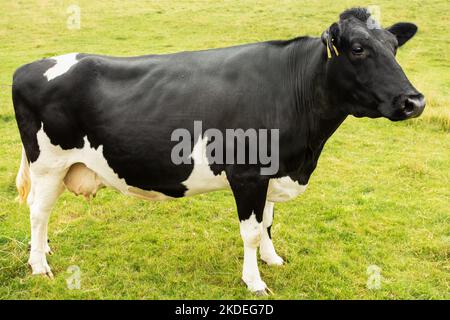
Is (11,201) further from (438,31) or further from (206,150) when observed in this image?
(438,31)

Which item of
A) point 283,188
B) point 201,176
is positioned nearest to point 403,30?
point 283,188

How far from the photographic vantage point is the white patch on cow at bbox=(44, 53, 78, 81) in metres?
4.65

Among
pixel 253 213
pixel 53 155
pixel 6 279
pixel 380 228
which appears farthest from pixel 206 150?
pixel 380 228

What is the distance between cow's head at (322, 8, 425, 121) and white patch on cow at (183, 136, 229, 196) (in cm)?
130

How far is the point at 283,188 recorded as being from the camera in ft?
15.1

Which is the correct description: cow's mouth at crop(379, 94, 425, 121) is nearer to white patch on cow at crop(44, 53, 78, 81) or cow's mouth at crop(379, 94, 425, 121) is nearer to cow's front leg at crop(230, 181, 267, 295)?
cow's front leg at crop(230, 181, 267, 295)

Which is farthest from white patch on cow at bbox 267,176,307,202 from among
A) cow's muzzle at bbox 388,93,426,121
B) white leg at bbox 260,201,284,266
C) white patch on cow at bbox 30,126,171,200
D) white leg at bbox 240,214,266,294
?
cow's muzzle at bbox 388,93,426,121

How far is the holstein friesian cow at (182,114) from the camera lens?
4.37m

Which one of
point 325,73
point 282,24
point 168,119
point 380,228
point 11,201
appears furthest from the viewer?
point 282,24

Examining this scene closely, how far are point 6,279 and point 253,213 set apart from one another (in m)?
2.65

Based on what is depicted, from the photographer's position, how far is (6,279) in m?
4.96

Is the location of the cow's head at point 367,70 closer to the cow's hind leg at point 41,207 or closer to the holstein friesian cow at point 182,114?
the holstein friesian cow at point 182,114

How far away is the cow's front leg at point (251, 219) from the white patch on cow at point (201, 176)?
20 centimetres

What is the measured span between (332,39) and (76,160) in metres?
2.67
